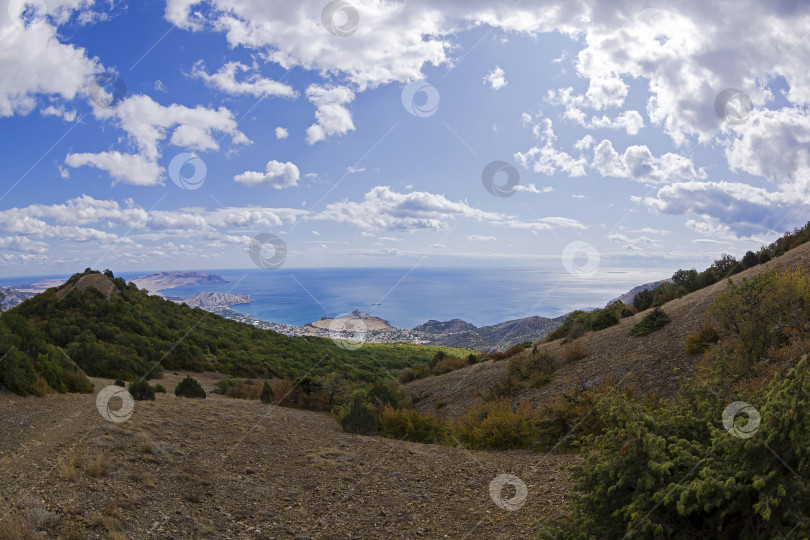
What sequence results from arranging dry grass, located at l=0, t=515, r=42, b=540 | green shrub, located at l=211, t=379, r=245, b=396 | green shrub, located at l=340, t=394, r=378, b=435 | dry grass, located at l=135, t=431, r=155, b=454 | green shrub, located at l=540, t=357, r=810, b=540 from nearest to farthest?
green shrub, located at l=540, t=357, r=810, b=540, dry grass, located at l=0, t=515, r=42, b=540, dry grass, located at l=135, t=431, r=155, b=454, green shrub, located at l=340, t=394, r=378, b=435, green shrub, located at l=211, t=379, r=245, b=396

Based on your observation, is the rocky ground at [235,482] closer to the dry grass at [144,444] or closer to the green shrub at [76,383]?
the dry grass at [144,444]

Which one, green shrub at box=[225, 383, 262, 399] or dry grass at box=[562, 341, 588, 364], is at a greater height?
dry grass at box=[562, 341, 588, 364]

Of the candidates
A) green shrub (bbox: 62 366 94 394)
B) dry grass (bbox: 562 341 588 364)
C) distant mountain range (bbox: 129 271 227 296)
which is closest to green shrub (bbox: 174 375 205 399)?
green shrub (bbox: 62 366 94 394)

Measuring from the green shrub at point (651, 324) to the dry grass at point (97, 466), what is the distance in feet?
59.3

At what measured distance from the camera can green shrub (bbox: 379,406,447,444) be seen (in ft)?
39.4

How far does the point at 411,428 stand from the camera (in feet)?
39.7

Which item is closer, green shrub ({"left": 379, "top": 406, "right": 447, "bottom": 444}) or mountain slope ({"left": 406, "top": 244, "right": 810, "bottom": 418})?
green shrub ({"left": 379, "top": 406, "right": 447, "bottom": 444})

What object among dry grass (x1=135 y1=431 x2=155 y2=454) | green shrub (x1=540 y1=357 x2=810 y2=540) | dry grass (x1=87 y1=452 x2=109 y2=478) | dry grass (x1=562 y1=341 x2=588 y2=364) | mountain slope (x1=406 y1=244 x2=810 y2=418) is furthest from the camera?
dry grass (x1=562 y1=341 x2=588 y2=364)

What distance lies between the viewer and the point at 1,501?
5.08 m

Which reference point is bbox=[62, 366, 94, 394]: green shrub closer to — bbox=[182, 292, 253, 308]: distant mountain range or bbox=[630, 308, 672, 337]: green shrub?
bbox=[630, 308, 672, 337]: green shrub

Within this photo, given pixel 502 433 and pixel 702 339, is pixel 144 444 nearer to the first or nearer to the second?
pixel 502 433

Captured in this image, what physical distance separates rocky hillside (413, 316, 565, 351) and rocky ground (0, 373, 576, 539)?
39613 mm

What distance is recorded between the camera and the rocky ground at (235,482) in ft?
18.0

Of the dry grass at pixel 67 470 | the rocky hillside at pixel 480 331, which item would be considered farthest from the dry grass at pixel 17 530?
the rocky hillside at pixel 480 331
